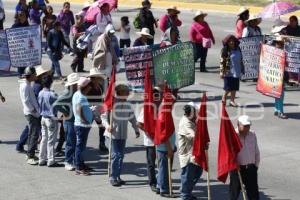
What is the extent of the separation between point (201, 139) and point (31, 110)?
358 centimetres

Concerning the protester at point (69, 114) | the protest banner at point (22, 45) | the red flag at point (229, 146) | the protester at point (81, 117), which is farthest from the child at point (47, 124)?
the protest banner at point (22, 45)

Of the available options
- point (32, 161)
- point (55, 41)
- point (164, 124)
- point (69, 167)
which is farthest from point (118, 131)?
point (55, 41)

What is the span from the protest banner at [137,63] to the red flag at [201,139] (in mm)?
6879

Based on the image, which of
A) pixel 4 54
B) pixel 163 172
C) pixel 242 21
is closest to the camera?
pixel 163 172

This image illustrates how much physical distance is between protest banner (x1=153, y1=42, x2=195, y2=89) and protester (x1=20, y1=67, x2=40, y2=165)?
485 centimetres

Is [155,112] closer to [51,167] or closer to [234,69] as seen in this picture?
[51,167]

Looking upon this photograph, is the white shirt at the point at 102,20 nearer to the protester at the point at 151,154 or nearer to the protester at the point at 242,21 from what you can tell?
the protester at the point at 242,21

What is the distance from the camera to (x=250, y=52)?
20312 millimetres

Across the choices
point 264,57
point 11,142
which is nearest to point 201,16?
point 264,57

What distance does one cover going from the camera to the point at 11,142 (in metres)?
16.0

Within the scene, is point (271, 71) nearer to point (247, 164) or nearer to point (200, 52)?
point (200, 52)

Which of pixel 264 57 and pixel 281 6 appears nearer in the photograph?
pixel 264 57

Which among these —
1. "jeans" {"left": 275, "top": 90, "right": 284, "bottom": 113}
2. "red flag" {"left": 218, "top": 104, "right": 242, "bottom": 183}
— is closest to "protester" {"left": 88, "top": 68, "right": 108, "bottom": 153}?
"red flag" {"left": 218, "top": 104, "right": 242, "bottom": 183}

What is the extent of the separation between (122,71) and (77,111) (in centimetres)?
898
